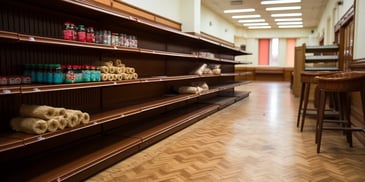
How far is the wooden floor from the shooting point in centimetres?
229

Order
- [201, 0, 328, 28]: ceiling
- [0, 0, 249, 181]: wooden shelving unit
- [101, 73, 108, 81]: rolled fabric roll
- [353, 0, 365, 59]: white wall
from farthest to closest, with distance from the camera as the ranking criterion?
[201, 0, 328, 28]: ceiling → [353, 0, 365, 59]: white wall → [101, 73, 108, 81]: rolled fabric roll → [0, 0, 249, 181]: wooden shelving unit

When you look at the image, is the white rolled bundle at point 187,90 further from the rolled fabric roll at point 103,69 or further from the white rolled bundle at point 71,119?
the white rolled bundle at point 71,119

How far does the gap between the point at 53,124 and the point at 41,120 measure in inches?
3.7

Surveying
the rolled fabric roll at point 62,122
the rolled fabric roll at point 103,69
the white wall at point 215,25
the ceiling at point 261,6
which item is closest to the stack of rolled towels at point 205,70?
the rolled fabric roll at point 103,69

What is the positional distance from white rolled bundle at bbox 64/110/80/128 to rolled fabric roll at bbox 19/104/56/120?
103 millimetres

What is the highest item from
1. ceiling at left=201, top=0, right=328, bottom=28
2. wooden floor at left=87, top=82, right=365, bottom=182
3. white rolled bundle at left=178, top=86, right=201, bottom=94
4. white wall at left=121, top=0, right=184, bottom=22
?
ceiling at left=201, top=0, right=328, bottom=28

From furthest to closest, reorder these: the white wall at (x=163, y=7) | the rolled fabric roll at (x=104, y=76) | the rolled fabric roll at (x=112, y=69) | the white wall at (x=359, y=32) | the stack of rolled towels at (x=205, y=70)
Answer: the stack of rolled towels at (x=205, y=70), the white wall at (x=163, y=7), the white wall at (x=359, y=32), the rolled fabric roll at (x=112, y=69), the rolled fabric roll at (x=104, y=76)

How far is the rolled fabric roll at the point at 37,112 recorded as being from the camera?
1933 millimetres

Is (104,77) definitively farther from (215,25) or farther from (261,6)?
(215,25)

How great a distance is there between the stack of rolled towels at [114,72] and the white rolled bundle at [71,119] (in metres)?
0.50

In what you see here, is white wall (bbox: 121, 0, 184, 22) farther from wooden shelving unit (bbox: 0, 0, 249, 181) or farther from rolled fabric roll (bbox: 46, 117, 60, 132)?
rolled fabric roll (bbox: 46, 117, 60, 132)

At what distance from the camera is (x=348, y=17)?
532 centimetres

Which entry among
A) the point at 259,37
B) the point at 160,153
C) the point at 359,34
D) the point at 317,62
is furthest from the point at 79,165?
the point at 259,37

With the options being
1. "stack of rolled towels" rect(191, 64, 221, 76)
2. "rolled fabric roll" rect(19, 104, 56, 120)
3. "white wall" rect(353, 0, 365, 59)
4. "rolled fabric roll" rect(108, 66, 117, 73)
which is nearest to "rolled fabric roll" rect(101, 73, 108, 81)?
"rolled fabric roll" rect(108, 66, 117, 73)
